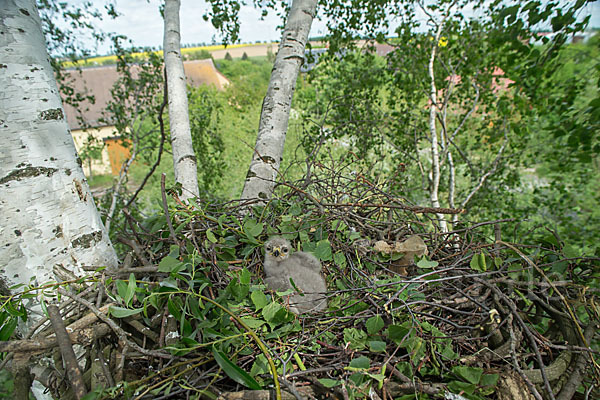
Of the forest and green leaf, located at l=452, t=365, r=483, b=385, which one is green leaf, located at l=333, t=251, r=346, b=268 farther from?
green leaf, located at l=452, t=365, r=483, b=385

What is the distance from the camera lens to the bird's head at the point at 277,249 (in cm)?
119

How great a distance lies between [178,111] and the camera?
2234mm

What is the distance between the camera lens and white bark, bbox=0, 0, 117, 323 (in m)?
1.06

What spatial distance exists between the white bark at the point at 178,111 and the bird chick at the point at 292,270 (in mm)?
997

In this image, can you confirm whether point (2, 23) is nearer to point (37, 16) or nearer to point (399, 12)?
point (37, 16)

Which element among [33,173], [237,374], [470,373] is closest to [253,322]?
[237,374]

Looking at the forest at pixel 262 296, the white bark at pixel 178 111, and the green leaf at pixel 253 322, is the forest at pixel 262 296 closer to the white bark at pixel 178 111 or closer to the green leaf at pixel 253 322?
the green leaf at pixel 253 322

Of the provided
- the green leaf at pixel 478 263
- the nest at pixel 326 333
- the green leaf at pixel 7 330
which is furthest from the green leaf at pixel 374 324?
the green leaf at pixel 7 330

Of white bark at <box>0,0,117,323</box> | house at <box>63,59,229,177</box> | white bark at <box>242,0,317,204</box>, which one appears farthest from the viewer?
house at <box>63,59,229,177</box>

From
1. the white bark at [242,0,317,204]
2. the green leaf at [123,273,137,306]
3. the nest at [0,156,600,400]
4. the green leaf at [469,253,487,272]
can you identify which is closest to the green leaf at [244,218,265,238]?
the nest at [0,156,600,400]

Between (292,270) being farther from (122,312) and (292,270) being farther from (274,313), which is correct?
(122,312)

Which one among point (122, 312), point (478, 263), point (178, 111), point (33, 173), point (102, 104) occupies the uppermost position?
point (178, 111)

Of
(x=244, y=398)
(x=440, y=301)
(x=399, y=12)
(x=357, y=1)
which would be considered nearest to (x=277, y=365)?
(x=244, y=398)

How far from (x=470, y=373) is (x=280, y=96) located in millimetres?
1904
